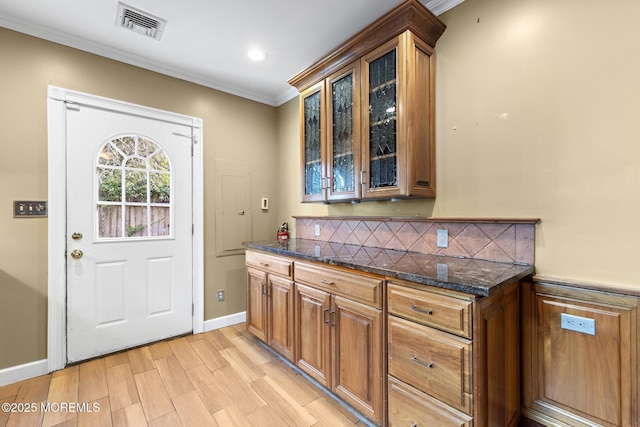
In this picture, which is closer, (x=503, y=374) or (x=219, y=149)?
(x=503, y=374)

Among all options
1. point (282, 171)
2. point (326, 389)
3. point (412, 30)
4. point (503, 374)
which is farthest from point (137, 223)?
point (503, 374)

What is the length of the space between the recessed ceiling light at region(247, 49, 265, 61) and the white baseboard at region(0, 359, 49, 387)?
290cm

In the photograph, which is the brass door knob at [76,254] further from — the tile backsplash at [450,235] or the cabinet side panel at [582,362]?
the cabinet side panel at [582,362]

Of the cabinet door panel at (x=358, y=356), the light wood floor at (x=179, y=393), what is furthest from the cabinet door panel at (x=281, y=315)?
the cabinet door panel at (x=358, y=356)

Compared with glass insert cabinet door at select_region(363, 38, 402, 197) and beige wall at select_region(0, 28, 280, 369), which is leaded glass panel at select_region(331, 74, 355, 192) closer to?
glass insert cabinet door at select_region(363, 38, 402, 197)

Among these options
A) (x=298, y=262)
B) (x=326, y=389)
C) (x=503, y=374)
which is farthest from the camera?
(x=298, y=262)

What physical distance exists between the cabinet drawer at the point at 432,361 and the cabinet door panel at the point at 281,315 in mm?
889

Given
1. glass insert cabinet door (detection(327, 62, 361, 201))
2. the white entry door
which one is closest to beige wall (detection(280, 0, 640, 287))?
glass insert cabinet door (detection(327, 62, 361, 201))

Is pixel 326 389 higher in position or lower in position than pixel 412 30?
lower

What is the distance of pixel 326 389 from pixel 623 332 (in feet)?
5.18

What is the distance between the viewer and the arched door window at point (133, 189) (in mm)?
2357

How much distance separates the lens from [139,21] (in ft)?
6.55

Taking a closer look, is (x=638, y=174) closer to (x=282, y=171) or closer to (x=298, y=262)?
(x=298, y=262)

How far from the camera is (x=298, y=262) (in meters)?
2.01
